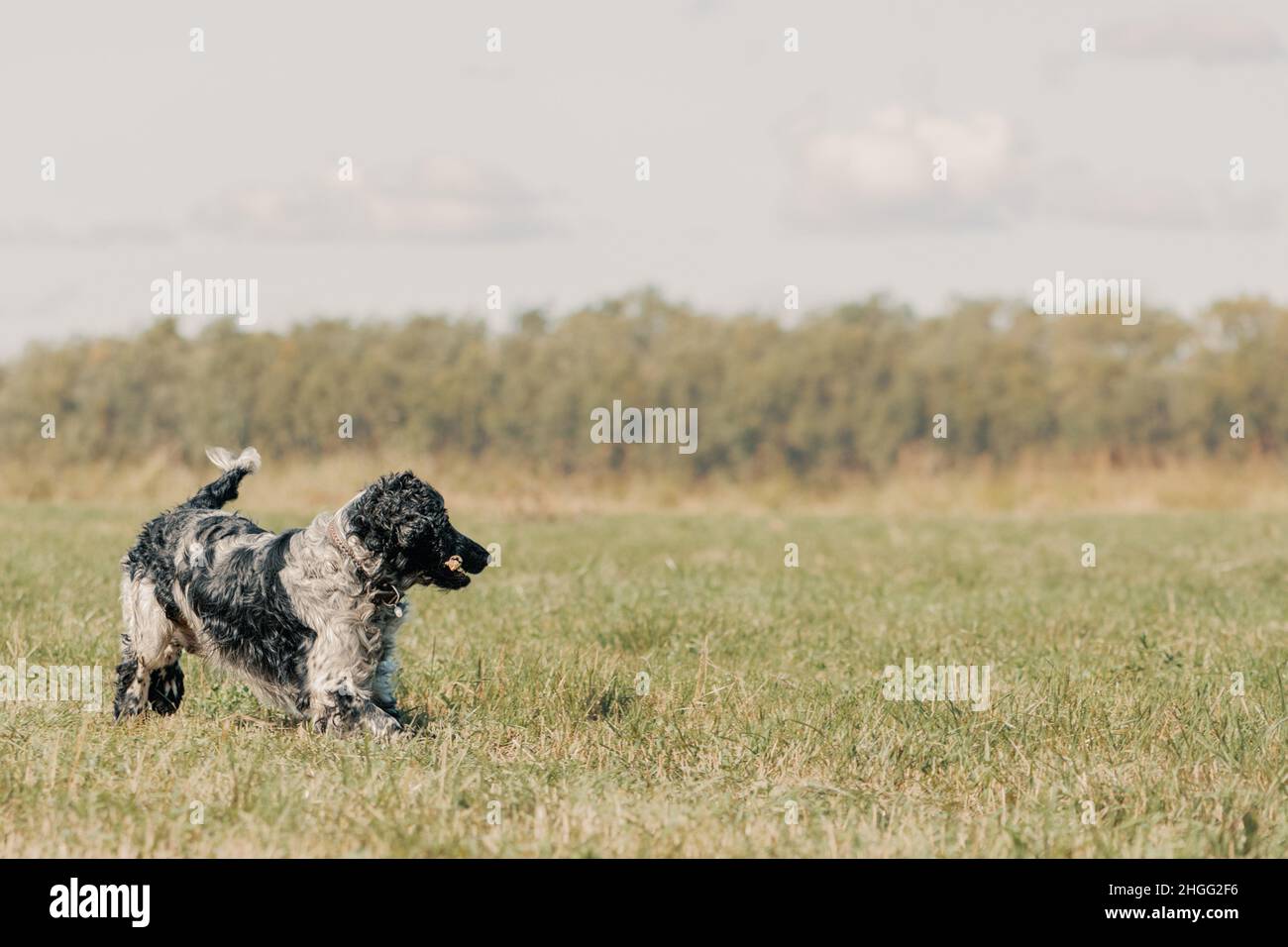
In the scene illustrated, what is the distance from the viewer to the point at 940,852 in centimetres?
453

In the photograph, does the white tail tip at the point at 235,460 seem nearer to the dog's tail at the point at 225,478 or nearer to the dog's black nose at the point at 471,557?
the dog's tail at the point at 225,478

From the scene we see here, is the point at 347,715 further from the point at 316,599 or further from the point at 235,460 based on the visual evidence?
the point at 235,460

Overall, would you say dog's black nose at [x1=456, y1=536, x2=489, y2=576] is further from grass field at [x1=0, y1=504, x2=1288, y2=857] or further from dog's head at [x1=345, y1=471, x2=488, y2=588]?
grass field at [x1=0, y1=504, x2=1288, y2=857]

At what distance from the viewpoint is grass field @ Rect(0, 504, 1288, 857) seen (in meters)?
4.64

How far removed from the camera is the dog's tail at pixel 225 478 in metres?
7.09

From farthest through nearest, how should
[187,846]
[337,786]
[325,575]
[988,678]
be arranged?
[988,678] → [325,575] → [337,786] → [187,846]

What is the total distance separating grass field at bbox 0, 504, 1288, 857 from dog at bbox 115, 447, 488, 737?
25cm

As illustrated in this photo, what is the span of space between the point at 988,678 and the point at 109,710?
428 centimetres

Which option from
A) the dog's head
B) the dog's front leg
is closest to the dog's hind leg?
the dog's front leg

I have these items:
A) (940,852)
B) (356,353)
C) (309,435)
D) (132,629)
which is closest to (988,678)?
(940,852)

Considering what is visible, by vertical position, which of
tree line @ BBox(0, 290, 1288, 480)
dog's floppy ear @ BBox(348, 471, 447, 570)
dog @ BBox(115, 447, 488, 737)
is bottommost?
dog @ BBox(115, 447, 488, 737)

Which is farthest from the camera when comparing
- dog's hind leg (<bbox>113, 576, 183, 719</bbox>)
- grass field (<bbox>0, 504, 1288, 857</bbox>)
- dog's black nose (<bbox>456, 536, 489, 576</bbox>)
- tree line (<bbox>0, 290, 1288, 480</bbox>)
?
tree line (<bbox>0, 290, 1288, 480</bbox>)
